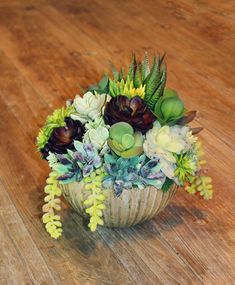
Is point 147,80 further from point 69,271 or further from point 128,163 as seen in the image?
point 69,271

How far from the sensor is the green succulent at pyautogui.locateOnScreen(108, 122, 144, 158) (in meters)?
1.00

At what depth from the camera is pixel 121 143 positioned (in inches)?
39.3

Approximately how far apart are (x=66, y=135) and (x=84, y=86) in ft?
2.67

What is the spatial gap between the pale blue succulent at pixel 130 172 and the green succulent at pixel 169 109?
0.08 metres

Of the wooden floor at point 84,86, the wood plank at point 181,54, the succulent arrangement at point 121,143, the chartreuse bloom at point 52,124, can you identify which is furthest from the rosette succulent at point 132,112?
the wood plank at point 181,54

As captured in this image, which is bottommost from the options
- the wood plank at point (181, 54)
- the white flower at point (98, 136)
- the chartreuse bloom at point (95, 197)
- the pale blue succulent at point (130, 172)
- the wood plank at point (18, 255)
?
the wood plank at point (181, 54)

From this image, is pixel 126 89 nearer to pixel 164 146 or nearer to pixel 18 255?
pixel 164 146

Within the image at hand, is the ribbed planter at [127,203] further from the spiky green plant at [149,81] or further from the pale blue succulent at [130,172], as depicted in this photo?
the spiky green plant at [149,81]

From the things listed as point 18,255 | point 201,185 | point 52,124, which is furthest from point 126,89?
point 18,255

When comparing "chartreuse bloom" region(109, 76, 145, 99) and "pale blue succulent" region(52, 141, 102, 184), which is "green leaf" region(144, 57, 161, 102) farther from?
"pale blue succulent" region(52, 141, 102, 184)

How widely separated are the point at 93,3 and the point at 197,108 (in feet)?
3.53

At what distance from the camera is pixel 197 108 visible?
1.69 meters

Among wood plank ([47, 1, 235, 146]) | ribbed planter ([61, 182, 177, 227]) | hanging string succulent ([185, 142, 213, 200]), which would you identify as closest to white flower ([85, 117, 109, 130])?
ribbed planter ([61, 182, 177, 227])

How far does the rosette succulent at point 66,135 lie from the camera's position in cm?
104
